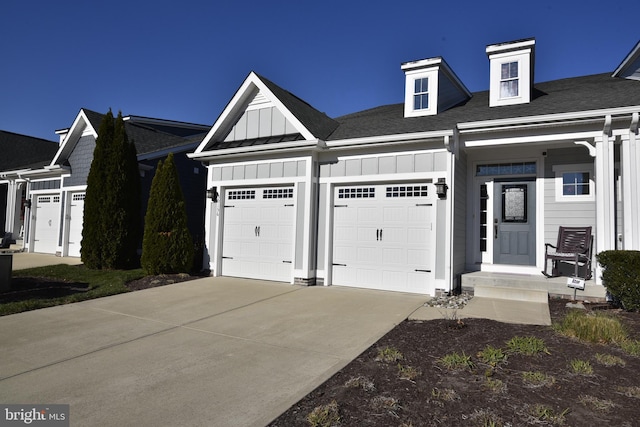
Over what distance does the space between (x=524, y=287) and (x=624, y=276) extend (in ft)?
5.16

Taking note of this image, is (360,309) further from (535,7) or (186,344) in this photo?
(535,7)

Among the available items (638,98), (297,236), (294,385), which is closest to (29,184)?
(297,236)

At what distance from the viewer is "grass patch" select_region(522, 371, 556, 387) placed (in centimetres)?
313

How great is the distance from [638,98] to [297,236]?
6876mm

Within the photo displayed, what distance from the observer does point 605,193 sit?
645 cm

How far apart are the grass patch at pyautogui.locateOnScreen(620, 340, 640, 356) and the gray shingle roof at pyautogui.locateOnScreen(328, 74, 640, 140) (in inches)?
174

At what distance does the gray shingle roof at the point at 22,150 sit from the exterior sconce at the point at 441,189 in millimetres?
19025

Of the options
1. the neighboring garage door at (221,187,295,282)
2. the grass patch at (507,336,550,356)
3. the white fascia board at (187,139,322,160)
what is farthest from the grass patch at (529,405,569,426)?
the white fascia board at (187,139,322,160)

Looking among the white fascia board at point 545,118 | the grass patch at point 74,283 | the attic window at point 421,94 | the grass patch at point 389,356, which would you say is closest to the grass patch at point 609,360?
the grass patch at point 389,356

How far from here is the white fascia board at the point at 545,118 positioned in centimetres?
636

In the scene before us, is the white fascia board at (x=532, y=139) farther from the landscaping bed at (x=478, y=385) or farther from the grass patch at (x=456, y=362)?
the grass patch at (x=456, y=362)

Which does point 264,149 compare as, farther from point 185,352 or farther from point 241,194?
point 185,352

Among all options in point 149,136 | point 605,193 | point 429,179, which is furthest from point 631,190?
point 149,136

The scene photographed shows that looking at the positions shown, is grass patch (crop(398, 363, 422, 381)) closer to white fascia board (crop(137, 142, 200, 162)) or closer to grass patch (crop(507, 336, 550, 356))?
grass patch (crop(507, 336, 550, 356))
